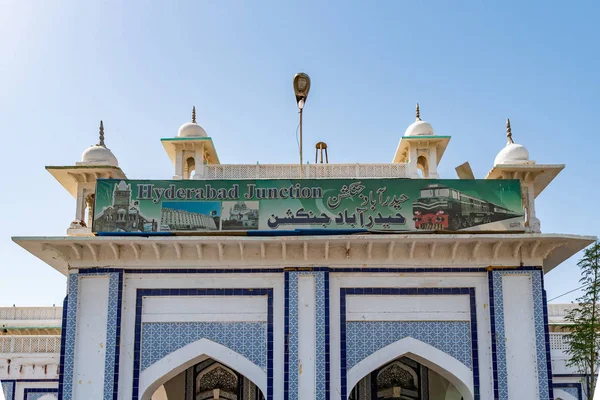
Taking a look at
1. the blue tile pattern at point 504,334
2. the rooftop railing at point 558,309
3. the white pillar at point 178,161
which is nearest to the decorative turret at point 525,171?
the blue tile pattern at point 504,334

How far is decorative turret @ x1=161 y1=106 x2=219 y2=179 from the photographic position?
46.8 feet

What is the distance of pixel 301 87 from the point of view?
1446 cm

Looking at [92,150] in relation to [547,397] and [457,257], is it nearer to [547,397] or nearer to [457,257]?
[457,257]

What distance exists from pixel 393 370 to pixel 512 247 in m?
3.87

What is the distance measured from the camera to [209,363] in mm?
14555

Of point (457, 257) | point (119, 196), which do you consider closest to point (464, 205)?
point (457, 257)

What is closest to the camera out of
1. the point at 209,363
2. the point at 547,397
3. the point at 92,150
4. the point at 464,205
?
the point at 547,397

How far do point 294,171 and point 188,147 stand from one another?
2264 millimetres

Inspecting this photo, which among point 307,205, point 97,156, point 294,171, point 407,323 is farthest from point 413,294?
point 97,156

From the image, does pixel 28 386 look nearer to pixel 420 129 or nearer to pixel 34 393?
pixel 34 393

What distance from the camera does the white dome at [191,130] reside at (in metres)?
14.4

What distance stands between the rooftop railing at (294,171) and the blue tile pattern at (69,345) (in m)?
3.40

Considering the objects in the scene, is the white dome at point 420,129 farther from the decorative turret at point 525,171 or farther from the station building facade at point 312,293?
the station building facade at point 312,293

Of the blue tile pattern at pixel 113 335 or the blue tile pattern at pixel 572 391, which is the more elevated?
the blue tile pattern at pixel 113 335
